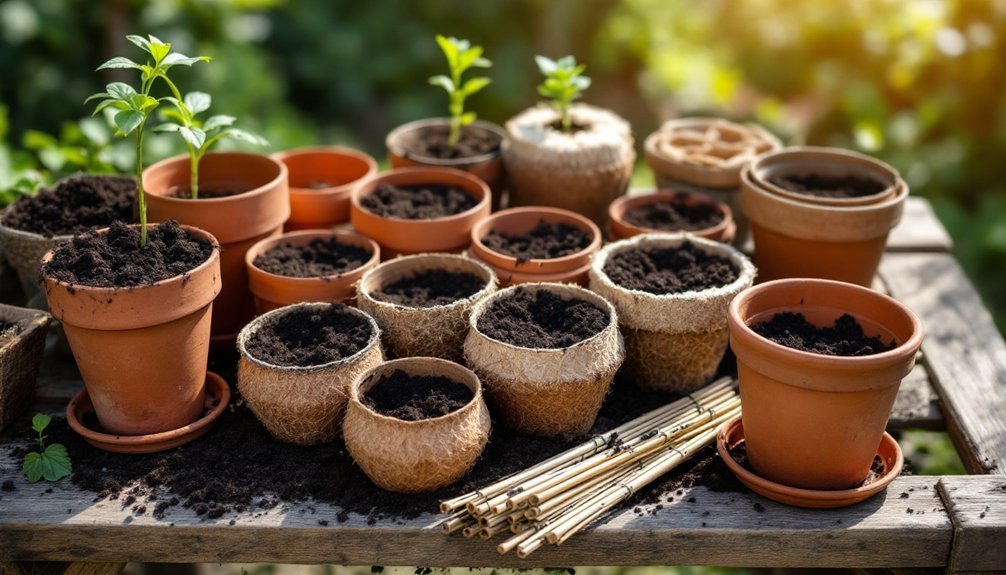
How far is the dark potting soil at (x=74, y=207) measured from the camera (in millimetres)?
2771

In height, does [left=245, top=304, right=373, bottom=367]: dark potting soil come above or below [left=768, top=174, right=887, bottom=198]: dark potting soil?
below

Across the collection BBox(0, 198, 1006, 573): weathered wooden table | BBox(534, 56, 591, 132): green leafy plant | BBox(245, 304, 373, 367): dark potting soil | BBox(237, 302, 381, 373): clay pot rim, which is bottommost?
BBox(0, 198, 1006, 573): weathered wooden table

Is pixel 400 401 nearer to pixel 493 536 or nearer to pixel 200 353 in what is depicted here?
pixel 493 536

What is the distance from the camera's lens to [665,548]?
86.1 inches

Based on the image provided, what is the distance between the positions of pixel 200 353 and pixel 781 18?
6170 mm

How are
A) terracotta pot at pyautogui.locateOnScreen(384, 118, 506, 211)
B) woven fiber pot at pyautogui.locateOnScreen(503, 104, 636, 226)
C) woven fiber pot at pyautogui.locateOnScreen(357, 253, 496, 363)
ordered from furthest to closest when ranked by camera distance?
terracotta pot at pyautogui.locateOnScreen(384, 118, 506, 211), woven fiber pot at pyautogui.locateOnScreen(503, 104, 636, 226), woven fiber pot at pyautogui.locateOnScreen(357, 253, 496, 363)

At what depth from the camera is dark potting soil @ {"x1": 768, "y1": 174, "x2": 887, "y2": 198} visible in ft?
9.97

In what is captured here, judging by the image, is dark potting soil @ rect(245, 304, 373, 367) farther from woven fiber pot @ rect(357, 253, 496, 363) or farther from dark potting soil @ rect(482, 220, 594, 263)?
dark potting soil @ rect(482, 220, 594, 263)

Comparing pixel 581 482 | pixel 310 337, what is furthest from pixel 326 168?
pixel 581 482

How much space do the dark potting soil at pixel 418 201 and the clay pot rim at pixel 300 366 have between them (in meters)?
0.55

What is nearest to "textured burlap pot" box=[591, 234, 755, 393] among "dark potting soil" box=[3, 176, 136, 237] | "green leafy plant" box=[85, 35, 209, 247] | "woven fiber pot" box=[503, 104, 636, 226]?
"woven fiber pot" box=[503, 104, 636, 226]

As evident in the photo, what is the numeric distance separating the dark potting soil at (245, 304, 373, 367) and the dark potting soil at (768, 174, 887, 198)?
1.58m

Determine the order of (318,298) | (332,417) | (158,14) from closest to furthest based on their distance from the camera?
(332,417) → (318,298) → (158,14)

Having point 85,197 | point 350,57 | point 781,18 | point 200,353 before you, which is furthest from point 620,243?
point 781,18
